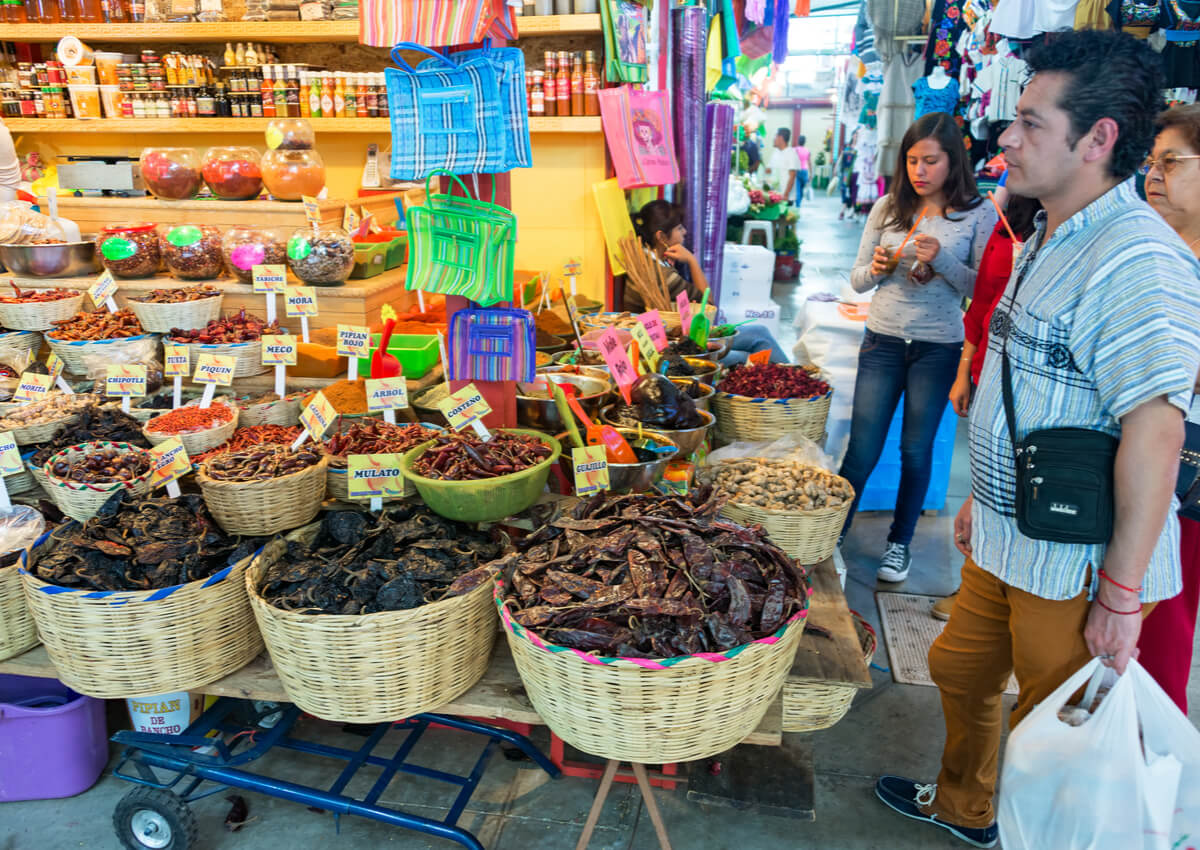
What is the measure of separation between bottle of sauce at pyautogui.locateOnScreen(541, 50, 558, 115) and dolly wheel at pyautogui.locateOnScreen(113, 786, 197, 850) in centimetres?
360

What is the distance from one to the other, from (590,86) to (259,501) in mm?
3060

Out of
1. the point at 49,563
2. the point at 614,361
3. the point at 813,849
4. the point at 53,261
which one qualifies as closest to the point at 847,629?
the point at 813,849

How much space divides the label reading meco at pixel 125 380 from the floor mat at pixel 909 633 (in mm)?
2854

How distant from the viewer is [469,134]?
2.19 meters

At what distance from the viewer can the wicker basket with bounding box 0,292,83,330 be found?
309 cm

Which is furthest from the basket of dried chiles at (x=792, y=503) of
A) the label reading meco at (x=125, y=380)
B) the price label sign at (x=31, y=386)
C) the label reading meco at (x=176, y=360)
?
the price label sign at (x=31, y=386)

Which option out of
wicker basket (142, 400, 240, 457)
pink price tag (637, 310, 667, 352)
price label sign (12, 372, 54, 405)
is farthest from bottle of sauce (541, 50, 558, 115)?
price label sign (12, 372, 54, 405)

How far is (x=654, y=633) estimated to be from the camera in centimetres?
159

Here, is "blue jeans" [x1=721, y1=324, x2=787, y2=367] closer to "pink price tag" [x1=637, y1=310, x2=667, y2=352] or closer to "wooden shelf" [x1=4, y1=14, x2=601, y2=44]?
"pink price tag" [x1=637, y1=310, x2=667, y2=352]

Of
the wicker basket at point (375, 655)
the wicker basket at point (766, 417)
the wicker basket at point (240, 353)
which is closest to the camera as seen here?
the wicker basket at point (375, 655)

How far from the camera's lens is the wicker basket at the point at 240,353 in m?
2.87

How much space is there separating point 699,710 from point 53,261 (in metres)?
3.21

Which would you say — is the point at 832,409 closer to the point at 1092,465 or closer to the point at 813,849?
the point at 813,849

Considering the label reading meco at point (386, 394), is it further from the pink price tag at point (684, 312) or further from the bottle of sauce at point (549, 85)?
the bottle of sauce at point (549, 85)
